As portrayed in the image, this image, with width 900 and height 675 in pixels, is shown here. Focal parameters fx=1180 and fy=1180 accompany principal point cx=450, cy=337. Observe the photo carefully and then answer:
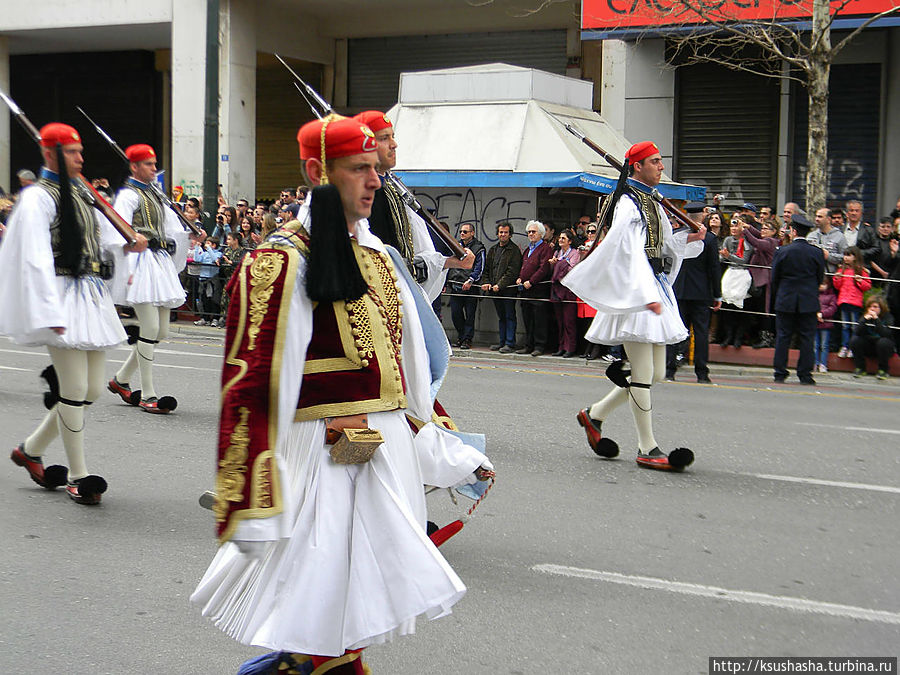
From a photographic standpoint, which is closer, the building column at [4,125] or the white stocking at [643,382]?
the white stocking at [643,382]

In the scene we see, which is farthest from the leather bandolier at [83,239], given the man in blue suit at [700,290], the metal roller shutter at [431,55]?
the metal roller shutter at [431,55]

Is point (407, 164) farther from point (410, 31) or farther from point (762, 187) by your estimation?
point (410, 31)

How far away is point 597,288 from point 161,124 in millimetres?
26080

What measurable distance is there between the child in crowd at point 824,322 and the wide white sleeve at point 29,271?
10.4m

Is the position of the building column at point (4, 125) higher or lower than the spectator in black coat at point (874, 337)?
higher

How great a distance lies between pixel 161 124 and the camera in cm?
3238

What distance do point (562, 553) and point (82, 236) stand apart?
338 cm

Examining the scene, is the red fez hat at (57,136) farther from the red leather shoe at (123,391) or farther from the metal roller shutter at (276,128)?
the metal roller shutter at (276,128)

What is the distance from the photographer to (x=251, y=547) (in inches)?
128

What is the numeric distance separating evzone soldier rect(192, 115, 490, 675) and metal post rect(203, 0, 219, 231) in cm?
1694

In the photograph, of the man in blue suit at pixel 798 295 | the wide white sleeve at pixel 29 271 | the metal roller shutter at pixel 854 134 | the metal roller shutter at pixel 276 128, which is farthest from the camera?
the metal roller shutter at pixel 276 128

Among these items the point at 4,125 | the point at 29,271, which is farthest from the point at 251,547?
the point at 4,125

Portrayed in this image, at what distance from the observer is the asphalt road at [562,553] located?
483cm

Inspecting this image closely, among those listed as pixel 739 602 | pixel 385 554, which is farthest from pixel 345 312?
pixel 739 602
